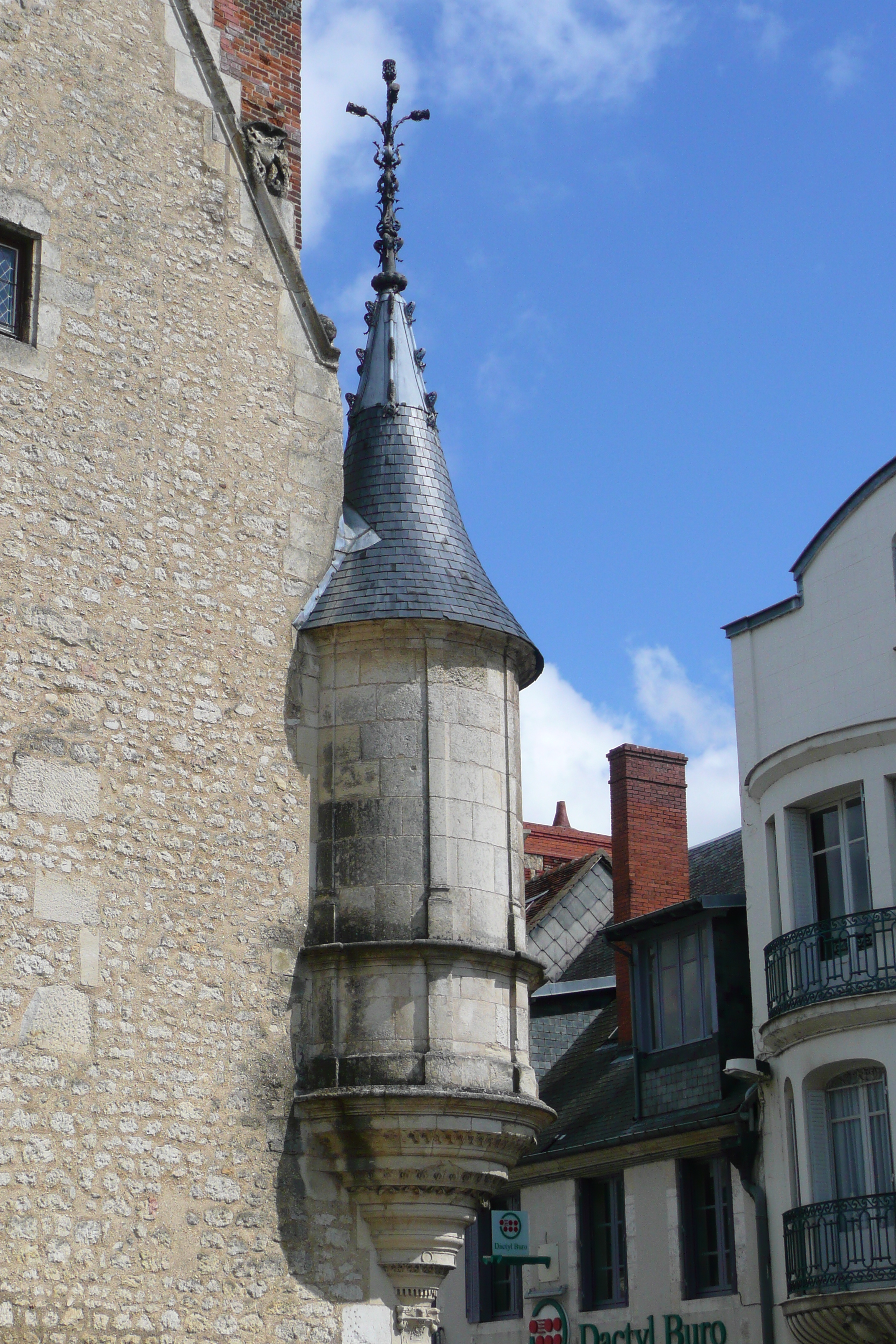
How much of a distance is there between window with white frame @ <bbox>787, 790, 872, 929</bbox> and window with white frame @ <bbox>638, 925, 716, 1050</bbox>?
6.19ft

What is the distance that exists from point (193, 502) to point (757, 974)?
9.11 metres

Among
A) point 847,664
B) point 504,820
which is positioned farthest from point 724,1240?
point 504,820

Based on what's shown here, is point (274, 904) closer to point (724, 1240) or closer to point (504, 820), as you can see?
point (504, 820)

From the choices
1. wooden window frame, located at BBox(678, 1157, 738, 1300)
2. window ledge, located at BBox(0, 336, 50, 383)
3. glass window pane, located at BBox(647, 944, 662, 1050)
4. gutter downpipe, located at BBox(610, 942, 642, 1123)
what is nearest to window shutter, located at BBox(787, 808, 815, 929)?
wooden window frame, located at BBox(678, 1157, 738, 1300)

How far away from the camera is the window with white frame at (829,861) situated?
18.7 metres

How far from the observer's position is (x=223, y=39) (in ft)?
50.0

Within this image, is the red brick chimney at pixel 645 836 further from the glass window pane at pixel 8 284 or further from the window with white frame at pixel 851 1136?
the glass window pane at pixel 8 284

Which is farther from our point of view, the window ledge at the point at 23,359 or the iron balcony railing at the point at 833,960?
the iron balcony railing at the point at 833,960

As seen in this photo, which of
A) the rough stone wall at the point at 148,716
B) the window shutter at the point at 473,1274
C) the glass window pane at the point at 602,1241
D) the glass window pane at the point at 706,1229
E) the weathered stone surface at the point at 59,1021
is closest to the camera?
the weathered stone surface at the point at 59,1021

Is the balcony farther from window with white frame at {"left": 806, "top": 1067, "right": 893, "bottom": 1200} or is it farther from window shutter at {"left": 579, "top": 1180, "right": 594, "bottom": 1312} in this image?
window shutter at {"left": 579, "top": 1180, "right": 594, "bottom": 1312}

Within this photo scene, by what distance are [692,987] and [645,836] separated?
9.55ft

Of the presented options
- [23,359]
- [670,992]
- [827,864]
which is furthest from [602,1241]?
[23,359]

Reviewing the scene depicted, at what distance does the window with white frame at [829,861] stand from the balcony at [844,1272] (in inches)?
112

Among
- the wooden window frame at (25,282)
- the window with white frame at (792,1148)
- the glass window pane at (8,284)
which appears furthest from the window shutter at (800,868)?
the glass window pane at (8,284)
